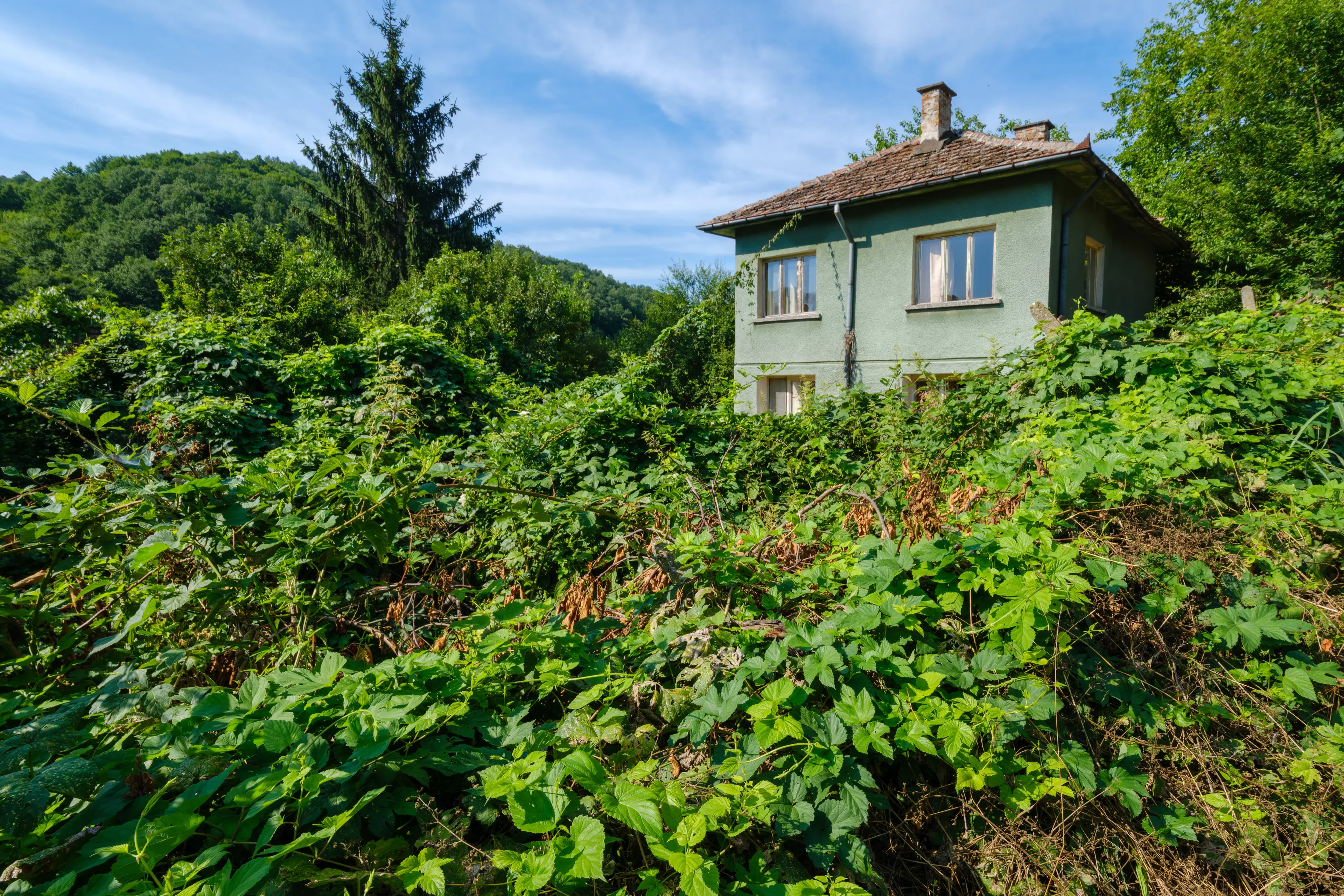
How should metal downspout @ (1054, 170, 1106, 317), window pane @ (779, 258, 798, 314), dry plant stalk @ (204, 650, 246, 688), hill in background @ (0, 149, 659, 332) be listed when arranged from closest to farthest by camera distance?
dry plant stalk @ (204, 650, 246, 688) < metal downspout @ (1054, 170, 1106, 317) < window pane @ (779, 258, 798, 314) < hill in background @ (0, 149, 659, 332)

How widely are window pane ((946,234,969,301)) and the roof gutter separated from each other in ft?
5.43

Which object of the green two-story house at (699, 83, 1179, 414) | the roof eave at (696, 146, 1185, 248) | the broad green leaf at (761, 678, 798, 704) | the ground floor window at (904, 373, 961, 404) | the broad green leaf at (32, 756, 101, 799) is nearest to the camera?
the broad green leaf at (32, 756, 101, 799)

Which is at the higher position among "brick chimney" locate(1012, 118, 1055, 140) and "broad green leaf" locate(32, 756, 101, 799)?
"brick chimney" locate(1012, 118, 1055, 140)

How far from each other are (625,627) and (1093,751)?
54.1 inches

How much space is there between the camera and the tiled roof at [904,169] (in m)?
9.77

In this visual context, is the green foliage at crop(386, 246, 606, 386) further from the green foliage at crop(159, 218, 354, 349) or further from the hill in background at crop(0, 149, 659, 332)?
the hill in background at crop(0, 149, 659, 332)

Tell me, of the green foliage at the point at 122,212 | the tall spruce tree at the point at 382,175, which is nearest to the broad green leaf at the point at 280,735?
the tall spruce tree at the point at 382,175

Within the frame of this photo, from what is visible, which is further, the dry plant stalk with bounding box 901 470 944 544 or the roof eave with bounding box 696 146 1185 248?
the roof eave with bounding box 696 146 1185 248

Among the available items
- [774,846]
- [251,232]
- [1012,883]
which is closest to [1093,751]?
[1012,883]

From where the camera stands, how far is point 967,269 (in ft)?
35.0

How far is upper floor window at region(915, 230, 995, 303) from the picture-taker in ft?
34.3

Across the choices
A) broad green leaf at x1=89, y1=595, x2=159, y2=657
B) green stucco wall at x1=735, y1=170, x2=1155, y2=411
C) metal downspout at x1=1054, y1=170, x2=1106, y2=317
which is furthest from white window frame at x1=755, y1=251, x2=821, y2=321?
broad green leaf at x1=89, y1=595, x2=159, y2=657

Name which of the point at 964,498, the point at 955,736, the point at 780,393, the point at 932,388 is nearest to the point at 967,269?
the point at 780,393

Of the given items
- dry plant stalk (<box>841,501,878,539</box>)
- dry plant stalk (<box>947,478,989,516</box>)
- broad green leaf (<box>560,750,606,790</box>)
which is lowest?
broad green leaf (<box>560,750,606,790</box>)
